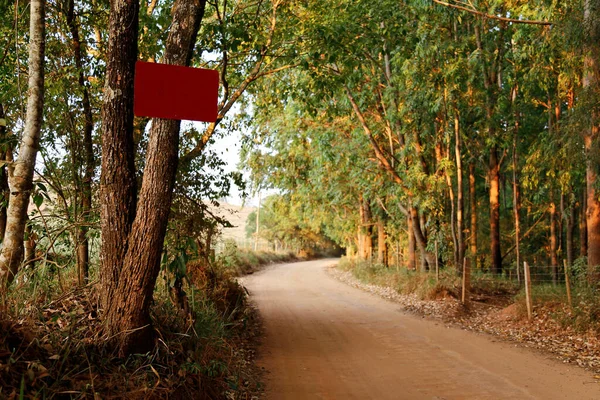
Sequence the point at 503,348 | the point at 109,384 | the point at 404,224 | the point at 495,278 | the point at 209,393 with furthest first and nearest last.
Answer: the point at 404,224, the point at 495,278, the point at 503,348, the point at 209,393, the point at 109,384

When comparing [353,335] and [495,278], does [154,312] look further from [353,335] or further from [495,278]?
[495,278]

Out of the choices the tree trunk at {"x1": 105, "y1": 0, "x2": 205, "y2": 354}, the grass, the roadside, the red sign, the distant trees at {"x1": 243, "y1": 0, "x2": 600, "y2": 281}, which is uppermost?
the distant trees at {"x1": 243, "y1": 0, "x2": 600, "y2": 281}

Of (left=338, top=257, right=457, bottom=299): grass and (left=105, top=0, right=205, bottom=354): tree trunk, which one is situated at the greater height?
(left=105, top=0, right=205, bottom=354): tree trunk

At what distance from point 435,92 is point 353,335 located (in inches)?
332

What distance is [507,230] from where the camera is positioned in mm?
27422

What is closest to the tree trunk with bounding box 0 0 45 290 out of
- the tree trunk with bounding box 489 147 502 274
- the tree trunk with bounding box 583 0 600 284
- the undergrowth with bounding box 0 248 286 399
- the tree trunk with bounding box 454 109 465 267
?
the undergrowth with bounding box 0 248 286 399

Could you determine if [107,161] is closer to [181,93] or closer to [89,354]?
[181,93]

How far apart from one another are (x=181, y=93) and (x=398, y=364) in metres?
5.72

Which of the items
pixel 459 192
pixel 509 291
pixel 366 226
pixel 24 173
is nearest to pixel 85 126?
pixel 24 173

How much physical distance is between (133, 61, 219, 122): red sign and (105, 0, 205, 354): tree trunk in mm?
588

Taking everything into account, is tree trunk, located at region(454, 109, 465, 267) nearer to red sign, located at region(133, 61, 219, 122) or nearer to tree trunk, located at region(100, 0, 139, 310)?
tree trunk, located at region(100, 0, 139, 310)

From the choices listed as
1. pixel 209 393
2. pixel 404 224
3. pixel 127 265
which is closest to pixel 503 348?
pixel 209 393

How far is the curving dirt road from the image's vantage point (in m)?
6.49

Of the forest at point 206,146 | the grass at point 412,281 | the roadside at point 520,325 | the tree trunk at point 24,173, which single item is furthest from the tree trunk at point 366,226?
the tree trunk at point 24,173
